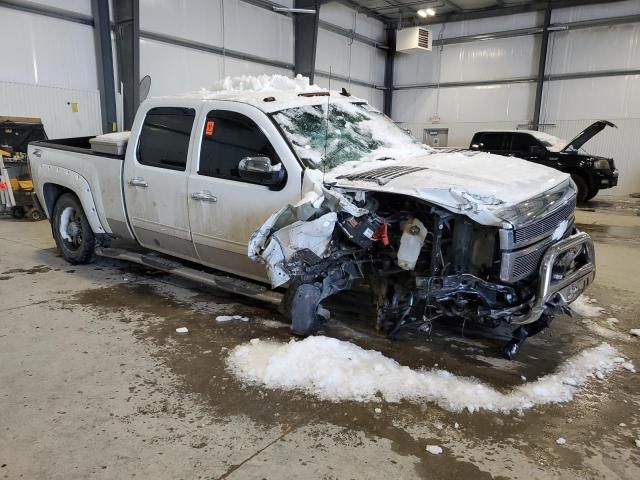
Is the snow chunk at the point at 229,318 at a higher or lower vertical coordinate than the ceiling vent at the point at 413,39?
lower

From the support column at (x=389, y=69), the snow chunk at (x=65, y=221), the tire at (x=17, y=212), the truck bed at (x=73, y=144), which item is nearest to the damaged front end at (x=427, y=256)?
the truck bed at (x=73, y=144)

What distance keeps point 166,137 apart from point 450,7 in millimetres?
16325

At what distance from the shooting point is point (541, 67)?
16.9 metres

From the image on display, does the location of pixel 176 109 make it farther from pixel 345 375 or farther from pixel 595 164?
pixel 595 164

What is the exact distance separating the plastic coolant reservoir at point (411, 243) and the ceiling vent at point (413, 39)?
54.0 ft

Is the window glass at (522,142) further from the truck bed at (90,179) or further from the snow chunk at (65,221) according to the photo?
the snow chunk at (65,221)

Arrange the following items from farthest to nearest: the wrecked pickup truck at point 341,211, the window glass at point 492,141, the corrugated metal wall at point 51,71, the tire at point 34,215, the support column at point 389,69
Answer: the support column at point 389,69 → the window glass at point 492,141 → the corrugated metal wall at point 51,71 → the tire at point 34,215 → the wrecked pickup truck at point 341,211

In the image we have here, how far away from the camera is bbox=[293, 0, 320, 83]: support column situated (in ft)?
50.0

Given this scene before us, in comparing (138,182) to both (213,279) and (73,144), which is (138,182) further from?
(73,144)

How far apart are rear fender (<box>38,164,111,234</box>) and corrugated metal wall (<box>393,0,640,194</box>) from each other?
1630cm

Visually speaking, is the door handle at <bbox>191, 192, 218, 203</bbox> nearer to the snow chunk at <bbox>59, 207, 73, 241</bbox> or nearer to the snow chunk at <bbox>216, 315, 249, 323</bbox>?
the snow chunk at <bbox>216, 315, 249, 323</bbox>

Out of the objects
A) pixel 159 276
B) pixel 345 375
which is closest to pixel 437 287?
pixel 345 375

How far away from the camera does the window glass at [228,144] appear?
3896mm

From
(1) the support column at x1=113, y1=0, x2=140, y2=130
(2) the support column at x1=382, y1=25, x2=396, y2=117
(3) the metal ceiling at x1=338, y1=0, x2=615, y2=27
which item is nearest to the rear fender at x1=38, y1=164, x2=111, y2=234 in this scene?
(1) the support column at x1=113, y1=0, x2=140, y2=130
